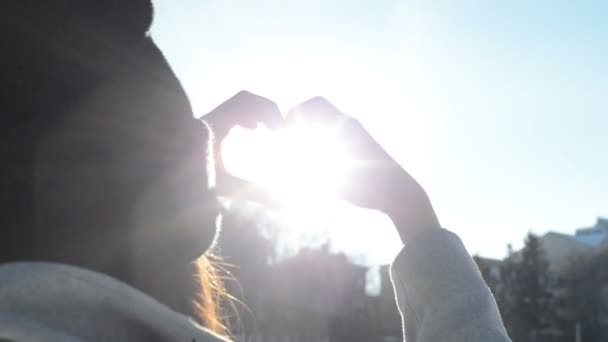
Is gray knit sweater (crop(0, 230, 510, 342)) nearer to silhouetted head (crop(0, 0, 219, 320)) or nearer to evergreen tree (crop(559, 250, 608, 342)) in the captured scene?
silhouetted head (crop(0, 0, 219, 320))

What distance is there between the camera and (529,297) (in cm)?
4531

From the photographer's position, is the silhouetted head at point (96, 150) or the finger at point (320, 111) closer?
the silhouetted head at point (96, 150)

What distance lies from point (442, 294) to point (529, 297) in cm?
4681

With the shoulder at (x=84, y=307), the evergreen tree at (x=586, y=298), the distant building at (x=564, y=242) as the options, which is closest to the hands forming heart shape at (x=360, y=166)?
the shoulder at (x=84, y=307)

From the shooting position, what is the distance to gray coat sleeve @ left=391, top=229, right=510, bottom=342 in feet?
3.25

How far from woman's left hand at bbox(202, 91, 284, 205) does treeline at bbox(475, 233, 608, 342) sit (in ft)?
147

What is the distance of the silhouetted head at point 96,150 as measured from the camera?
687mm

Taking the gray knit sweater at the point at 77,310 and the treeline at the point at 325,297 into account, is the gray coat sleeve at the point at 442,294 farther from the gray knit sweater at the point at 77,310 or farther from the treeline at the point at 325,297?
the treeline at the point at 325,297

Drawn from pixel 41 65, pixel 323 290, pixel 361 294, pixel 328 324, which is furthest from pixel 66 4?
pixel 361 294

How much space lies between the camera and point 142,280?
731mm

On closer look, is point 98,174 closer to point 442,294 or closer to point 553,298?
point 442,294

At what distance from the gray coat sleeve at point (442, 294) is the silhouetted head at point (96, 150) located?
37 centimetres

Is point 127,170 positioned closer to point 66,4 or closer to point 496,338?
point 66,4

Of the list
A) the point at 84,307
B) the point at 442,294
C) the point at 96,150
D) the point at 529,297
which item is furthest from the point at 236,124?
the point at 529,297
